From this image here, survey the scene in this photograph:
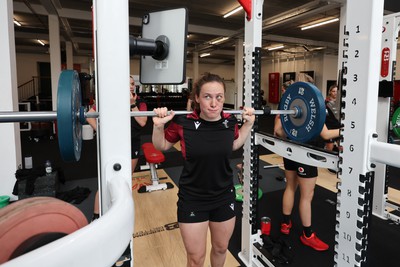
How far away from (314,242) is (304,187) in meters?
0.48

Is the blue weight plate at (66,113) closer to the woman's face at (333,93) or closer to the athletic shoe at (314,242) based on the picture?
the athletic shoe at (314,242)

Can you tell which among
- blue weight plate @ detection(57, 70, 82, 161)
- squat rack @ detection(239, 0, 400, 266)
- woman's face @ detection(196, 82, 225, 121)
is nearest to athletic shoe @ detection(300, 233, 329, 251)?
squat rack @ detection(239, 0, 400, 266)

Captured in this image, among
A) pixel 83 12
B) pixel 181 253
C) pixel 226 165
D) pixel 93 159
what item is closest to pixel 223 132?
pixel 226 165

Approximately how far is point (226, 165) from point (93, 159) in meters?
4.09

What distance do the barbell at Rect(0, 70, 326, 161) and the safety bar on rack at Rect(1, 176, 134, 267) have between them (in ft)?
0.95

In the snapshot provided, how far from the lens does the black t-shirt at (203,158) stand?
131cm

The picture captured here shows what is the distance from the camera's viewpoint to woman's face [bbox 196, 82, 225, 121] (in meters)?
1.29

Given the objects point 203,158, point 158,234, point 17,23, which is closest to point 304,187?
point 203,158

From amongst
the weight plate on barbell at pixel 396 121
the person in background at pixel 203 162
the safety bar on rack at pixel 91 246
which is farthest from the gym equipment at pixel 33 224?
the weight plate on barbell at pixel 396 121

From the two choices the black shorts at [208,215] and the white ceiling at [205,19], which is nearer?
the black shorts at [208,215]

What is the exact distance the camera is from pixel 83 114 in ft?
2.42

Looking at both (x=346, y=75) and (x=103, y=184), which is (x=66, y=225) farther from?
(x=346, y=75)

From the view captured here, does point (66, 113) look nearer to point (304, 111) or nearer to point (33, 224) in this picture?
point (33, 224)

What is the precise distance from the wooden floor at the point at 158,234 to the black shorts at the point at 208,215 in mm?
731
